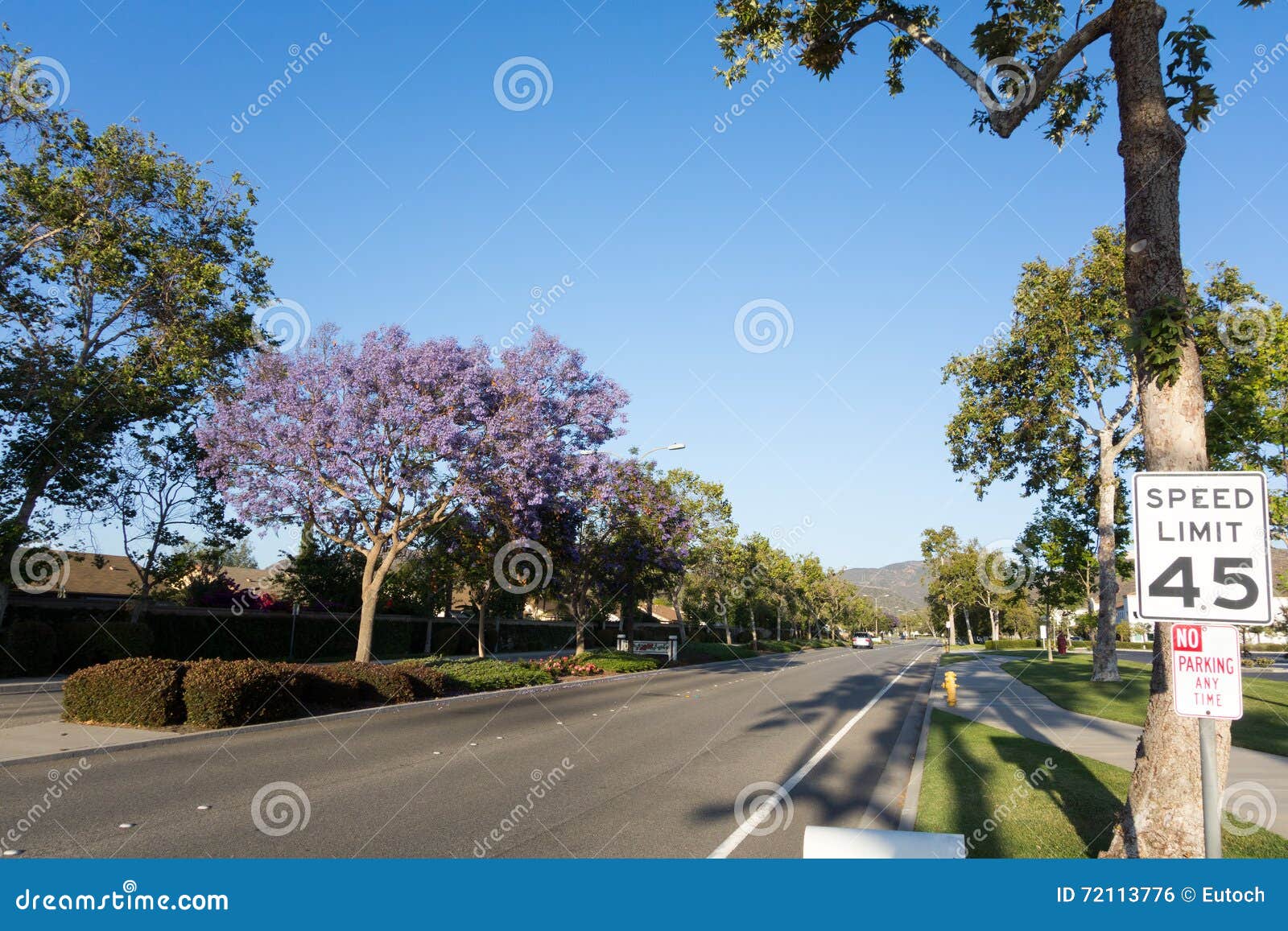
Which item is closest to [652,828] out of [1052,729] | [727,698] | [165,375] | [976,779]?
[976,779]

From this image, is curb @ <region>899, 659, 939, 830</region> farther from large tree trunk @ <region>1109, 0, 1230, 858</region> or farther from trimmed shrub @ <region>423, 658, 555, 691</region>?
trimmed shrub @ <region>423, 658, 555, 691</region>

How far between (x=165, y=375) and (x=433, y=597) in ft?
65.4

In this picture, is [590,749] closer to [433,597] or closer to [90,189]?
[90,189]

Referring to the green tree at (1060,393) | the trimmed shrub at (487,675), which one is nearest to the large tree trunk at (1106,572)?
the green tree at (1060,393)

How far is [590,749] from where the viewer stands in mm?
12492

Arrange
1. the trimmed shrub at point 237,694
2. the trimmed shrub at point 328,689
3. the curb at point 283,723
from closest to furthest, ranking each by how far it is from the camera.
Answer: the curb at point 283,723 → the trimmed shrub at point 237,694 → the trimmed shrub at point 328,689

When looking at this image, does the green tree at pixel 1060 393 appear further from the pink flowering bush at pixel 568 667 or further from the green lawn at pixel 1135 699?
the pink flowering bush at pixel 568 667

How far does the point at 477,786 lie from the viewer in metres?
9.34

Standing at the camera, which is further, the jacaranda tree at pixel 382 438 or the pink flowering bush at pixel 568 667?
the pink flowering bush at pixel 568 667

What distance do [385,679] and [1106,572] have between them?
20.9 meters

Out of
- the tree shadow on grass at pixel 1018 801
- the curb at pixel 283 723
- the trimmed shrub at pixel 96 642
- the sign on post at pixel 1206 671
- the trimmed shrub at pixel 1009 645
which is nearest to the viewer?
the sign on post at pixel 1206 671

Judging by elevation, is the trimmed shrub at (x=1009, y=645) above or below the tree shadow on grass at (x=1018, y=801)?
below

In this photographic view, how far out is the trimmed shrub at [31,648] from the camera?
23094 mm

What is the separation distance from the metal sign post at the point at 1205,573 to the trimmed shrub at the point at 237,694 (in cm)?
1380
